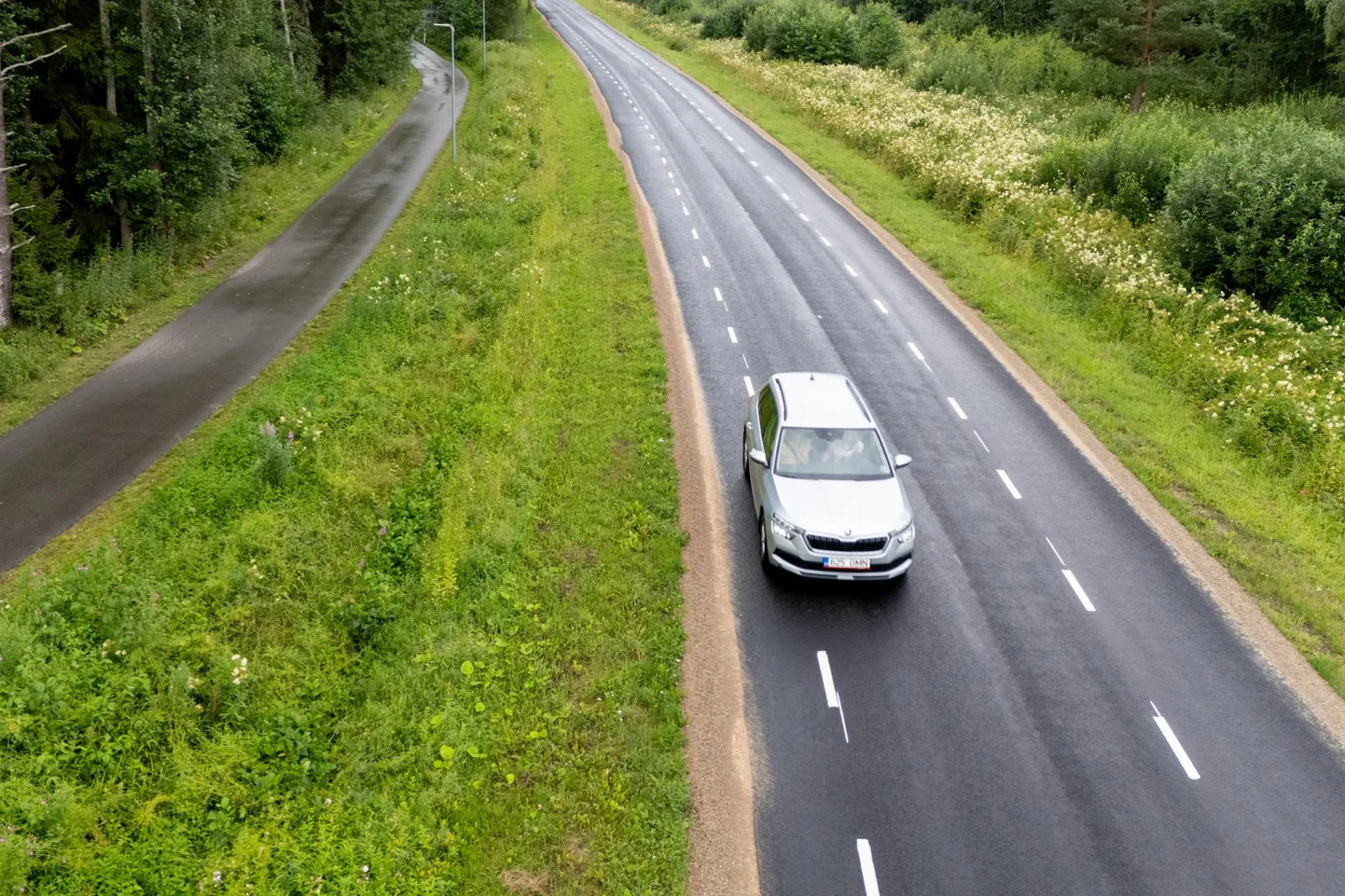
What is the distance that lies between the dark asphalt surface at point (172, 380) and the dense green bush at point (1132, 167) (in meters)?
22.4

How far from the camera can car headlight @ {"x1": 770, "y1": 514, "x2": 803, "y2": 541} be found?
10.8 metres

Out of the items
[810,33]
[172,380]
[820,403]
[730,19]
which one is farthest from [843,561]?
[730,19]

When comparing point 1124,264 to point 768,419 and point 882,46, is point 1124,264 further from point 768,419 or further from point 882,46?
point 882,46

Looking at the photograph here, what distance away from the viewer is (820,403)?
1274 cm

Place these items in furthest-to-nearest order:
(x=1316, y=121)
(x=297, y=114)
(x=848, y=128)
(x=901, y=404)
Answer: (x=848, y=128)
(x=297, y=114)
(x=1316, y=121)
(x=901, y=404)

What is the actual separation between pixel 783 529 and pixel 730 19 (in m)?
67.7

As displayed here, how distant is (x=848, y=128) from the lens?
36969 millimetres

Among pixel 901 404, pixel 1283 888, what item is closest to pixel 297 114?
pixel 901 404

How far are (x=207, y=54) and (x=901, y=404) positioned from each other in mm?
19937

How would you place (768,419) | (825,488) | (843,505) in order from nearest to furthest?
(843,505), (825,488), (768,419)

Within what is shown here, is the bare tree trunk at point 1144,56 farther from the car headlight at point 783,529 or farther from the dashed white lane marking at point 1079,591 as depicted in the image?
the car headlight at point 783,529

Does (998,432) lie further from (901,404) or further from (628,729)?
(628,729)

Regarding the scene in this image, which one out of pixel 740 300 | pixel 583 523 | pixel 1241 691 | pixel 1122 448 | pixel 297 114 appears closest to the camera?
pixel 1241 691

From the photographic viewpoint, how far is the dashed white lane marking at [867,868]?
7500mm
